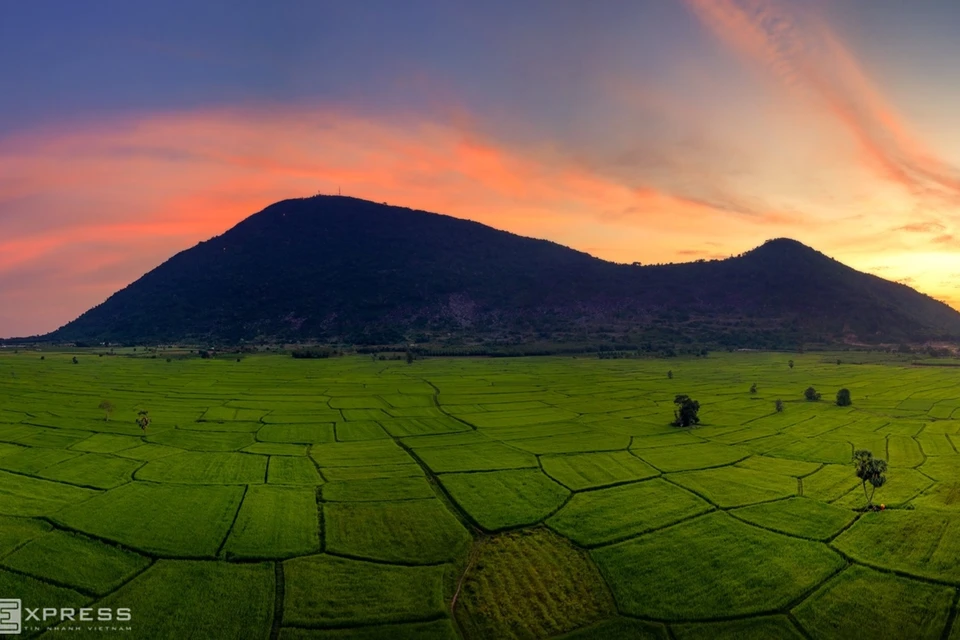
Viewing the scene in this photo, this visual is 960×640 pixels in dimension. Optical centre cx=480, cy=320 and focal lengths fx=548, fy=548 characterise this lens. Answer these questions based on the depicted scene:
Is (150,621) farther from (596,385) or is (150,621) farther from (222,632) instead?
(596,385)

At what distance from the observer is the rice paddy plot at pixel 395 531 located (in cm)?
3738

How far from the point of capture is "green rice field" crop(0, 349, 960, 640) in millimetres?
31047

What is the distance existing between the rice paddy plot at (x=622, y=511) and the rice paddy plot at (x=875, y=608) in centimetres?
1141

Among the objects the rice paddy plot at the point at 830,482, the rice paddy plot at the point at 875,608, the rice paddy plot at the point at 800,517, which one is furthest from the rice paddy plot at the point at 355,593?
the rice paddy plot at the point at 830,482

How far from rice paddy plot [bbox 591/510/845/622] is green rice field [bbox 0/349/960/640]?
0.17m

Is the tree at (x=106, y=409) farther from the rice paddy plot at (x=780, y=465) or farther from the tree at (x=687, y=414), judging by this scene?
the rice paddy plot at (x=780, y=465)

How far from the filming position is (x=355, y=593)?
1281 inches

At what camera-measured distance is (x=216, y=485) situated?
4919cm

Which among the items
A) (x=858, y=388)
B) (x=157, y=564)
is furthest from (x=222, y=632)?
(x=858, y=388)

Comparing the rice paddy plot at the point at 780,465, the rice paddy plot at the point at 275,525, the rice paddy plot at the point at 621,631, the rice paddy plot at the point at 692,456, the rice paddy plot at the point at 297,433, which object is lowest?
the rice paddy plot at the point at 621,631

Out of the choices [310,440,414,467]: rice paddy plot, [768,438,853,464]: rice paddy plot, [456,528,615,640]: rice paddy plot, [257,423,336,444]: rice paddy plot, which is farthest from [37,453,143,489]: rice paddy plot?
[768,438,853,464]: rice paddy plot

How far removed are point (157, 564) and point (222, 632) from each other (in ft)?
31.2

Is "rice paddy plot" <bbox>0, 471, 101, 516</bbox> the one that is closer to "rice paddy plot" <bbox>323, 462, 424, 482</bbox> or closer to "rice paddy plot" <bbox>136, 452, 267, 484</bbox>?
"rice paddy plot" <bbox>136, 452, 267, 484</bbox>

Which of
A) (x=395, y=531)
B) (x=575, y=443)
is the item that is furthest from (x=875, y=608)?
(x=575, y=443)
